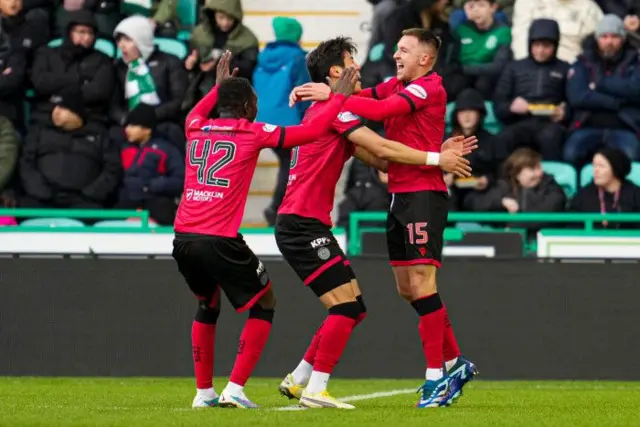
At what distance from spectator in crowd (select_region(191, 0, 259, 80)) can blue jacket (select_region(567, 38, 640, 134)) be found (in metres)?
3.36

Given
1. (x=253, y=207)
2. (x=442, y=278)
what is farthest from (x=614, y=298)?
(x=253, y=207)

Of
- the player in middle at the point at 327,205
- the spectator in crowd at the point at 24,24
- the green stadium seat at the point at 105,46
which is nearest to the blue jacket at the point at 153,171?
the green stadium seat at the point at 105,46

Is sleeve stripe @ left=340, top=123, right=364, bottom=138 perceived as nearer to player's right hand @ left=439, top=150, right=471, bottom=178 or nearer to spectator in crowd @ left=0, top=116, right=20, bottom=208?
player's right hand @ left=439, top=150, right=471, bottom=178

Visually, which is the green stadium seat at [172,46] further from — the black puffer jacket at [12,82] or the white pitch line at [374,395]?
the white pitch line at [374,395]

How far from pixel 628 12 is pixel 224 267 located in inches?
345

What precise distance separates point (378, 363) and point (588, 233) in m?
2.12

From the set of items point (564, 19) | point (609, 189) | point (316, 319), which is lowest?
point (316, 319)

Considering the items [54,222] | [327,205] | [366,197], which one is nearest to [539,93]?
[366,197]

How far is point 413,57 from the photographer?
30.8ft

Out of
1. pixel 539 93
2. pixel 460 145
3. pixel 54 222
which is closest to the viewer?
pixel 460 145

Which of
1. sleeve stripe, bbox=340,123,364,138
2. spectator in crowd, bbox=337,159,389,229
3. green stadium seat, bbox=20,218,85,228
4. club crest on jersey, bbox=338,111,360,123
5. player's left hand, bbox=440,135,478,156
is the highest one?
club crest on jersey, bbox=338,111,360,123

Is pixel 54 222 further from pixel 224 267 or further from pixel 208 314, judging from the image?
pixel 224 267

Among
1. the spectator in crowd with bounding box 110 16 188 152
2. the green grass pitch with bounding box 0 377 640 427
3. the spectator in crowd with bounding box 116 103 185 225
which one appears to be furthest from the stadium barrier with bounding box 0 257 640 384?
the spectator in crowd with bounding box 110 16 188 152

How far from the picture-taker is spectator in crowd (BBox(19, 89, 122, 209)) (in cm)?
1491
